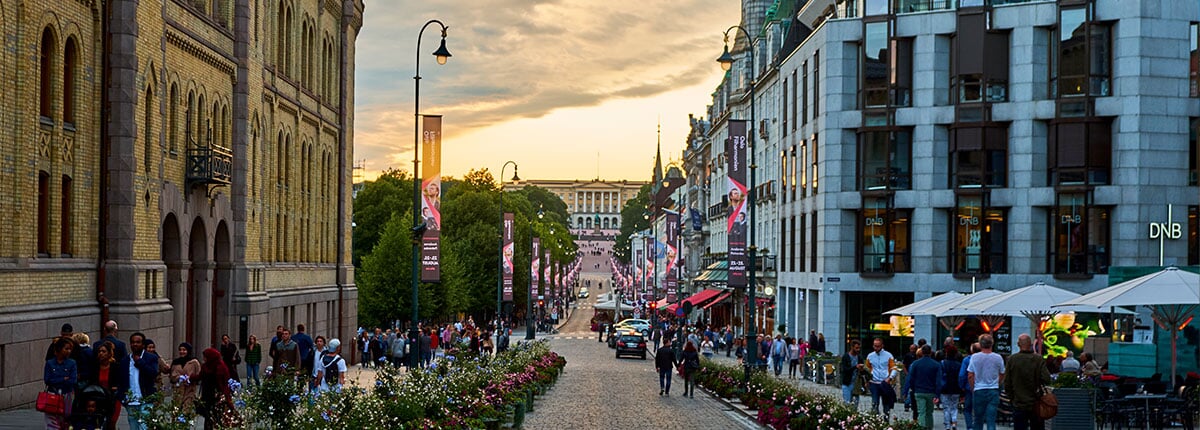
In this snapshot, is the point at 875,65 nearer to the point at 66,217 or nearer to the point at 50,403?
the point at 66,217

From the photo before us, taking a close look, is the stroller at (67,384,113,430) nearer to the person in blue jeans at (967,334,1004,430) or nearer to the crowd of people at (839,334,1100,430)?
the crowd of people at (839,334,1100,430)

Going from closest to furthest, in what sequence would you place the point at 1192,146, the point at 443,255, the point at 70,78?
the point at 70,78
the point at 1192,146
the point at 443,255

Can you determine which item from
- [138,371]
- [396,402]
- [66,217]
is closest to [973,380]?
[396,402]

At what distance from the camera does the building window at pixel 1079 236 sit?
160ft

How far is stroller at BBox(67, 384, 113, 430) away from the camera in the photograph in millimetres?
18938

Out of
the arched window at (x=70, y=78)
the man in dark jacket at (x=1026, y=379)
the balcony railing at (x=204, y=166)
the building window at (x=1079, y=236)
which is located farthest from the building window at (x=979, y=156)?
the arched window at (x=70, y=78)

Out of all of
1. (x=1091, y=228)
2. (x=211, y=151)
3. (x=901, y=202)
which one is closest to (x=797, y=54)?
(x=901, y=202)

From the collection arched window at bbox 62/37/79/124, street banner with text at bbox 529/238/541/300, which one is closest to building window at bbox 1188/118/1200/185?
arched window at bbox 62/37/79/124

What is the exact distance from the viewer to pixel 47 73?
86.1 ft

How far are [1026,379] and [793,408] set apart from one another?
529cm

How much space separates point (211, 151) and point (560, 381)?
13.2 metres

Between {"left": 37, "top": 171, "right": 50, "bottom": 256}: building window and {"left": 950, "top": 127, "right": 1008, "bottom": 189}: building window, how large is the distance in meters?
33.2

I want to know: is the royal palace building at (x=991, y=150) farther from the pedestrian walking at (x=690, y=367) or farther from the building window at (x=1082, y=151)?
the pedestrian walking at (x=690, y=367)

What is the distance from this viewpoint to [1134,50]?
1869 inches
